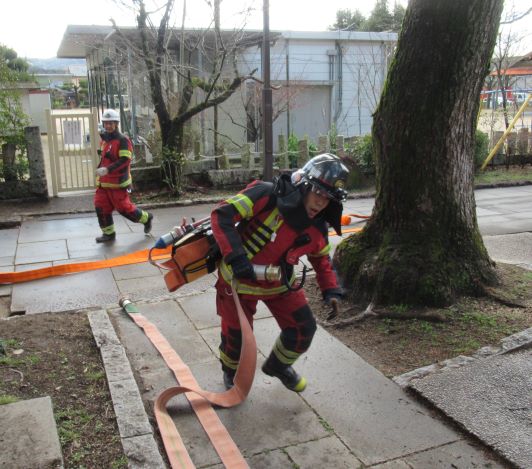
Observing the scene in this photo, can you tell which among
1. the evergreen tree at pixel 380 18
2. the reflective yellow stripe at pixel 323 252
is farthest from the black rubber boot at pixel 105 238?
the evergreen tree at pixel 380 18

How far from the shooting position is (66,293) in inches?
233

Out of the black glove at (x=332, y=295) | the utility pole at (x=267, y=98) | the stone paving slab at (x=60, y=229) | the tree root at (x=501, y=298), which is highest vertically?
the utility pole at (x=267, y=98)

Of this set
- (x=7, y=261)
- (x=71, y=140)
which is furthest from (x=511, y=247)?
(x=71, y=140)

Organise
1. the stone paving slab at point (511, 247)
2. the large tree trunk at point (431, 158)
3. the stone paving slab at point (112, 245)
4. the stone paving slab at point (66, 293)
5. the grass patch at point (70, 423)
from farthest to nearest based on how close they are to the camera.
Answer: the stone paving slab at point (112, 245) → the stone paving slab at point (511, 247) → the stone paving slab at point (66, 293) → the large tree trunk at point (431, 158) → the grass patch at point (70, 423)

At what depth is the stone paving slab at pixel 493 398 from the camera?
3.12 m

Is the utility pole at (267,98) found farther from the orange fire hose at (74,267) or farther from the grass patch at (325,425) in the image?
the grass patch at (325,425)

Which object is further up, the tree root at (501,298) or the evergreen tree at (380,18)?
the evergreen tree at (380,18)

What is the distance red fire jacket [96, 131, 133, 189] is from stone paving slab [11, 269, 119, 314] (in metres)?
1.74

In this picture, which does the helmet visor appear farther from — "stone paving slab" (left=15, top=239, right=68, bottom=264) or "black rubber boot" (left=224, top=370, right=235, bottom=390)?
"stone paving slab" (left=15, top=239, right=68, bottom=264)

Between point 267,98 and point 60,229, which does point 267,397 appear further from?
point 267,98

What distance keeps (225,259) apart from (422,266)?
2.28m

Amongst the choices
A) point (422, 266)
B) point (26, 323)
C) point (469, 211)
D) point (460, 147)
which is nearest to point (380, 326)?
point (422, 266)

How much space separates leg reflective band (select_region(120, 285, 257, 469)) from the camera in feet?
9.87

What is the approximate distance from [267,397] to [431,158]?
2.52m
